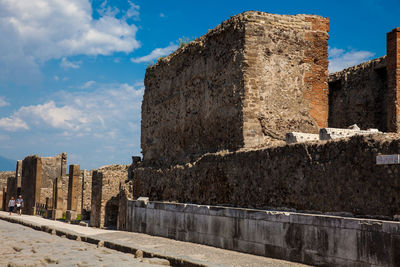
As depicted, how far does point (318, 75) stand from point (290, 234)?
6187 mm

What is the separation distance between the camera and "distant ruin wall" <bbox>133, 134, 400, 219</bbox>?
6.55m

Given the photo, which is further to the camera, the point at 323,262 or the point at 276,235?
the point at 276,235

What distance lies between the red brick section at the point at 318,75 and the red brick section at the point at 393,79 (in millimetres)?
2903

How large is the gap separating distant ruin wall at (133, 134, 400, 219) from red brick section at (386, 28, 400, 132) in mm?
6624

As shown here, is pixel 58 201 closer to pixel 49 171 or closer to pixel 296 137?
pixel 49 171

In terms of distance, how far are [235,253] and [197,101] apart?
6542mm

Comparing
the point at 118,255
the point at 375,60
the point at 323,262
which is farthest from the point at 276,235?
the point at 375,60

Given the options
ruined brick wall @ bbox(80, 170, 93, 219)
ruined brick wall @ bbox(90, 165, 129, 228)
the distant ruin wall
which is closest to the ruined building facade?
the distant ruin wall

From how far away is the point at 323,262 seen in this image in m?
6.78

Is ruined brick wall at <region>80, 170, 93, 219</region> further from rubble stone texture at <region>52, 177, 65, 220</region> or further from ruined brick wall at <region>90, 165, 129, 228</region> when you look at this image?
ruined brick wall at <region>90, 165, 129, 228</region>

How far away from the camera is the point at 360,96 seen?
51.7 feet

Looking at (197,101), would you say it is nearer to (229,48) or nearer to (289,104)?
(229,48)

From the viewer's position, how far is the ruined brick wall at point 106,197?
52.9ft

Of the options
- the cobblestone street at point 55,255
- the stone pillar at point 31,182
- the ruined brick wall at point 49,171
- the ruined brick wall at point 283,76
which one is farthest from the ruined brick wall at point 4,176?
the ruined brick wall at point 283,76
